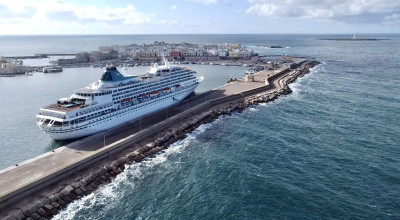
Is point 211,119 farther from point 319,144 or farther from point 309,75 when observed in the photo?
point 309,75

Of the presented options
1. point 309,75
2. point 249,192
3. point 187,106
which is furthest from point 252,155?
point 309,75

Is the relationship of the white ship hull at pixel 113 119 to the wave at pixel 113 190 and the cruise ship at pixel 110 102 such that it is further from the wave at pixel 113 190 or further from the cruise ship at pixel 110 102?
the wave at pixel 113 190

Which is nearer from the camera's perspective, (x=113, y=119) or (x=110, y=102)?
(x=113, y=119)

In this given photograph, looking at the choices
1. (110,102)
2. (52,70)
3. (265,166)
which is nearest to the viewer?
(265,166)

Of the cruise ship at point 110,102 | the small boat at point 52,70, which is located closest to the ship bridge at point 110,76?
the cruise ship at point 110,102

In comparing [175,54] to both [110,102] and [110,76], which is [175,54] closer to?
[110,76]

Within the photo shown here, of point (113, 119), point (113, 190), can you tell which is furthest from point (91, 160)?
point (113, 119)
